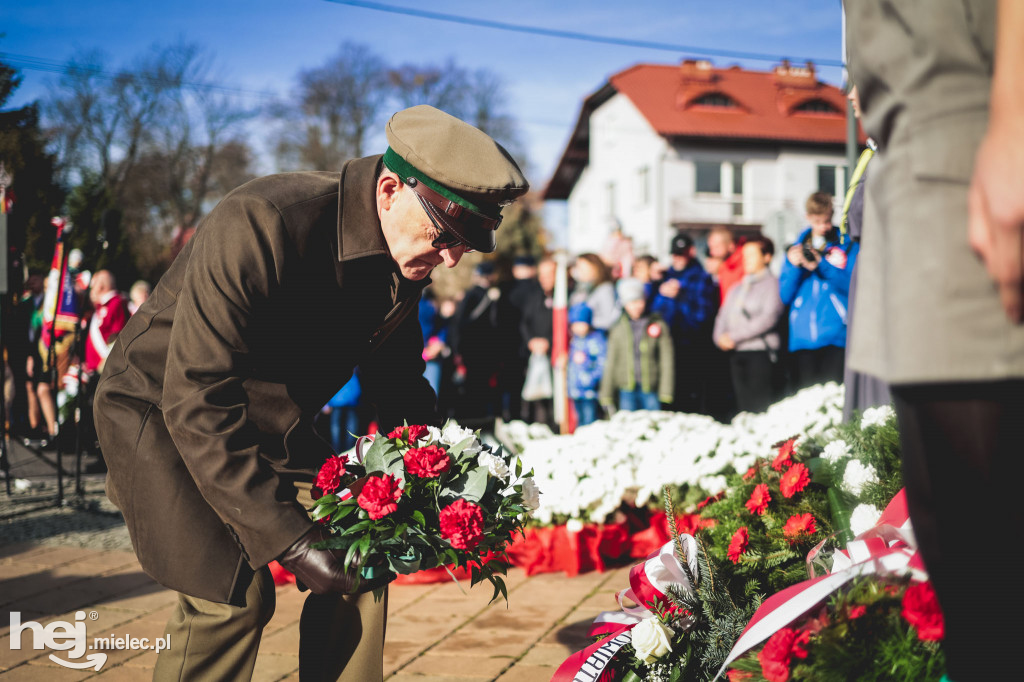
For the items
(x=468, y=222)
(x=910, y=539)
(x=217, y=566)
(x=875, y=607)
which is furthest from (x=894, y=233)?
(x=217, y=566)

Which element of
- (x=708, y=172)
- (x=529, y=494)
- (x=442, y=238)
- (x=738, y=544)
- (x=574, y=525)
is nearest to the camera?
(x=442, y=238)

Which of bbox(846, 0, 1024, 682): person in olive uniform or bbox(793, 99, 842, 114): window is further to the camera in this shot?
bbox(793, 99, 842, 114): window

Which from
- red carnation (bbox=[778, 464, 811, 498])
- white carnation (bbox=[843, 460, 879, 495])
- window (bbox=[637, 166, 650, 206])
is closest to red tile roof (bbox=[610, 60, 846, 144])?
window (bbox=[637, 166, 650, 206])

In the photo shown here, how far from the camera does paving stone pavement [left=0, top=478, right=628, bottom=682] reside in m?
3.32

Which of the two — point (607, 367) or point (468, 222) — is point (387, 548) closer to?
point (468, 222)

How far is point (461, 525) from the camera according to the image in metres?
2.04

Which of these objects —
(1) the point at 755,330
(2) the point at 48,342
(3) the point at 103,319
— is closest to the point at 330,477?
(1) the point at 755,330

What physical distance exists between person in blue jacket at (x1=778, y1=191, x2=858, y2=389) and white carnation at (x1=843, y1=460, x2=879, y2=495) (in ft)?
12.9

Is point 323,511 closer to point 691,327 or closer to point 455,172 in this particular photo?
point 455,172

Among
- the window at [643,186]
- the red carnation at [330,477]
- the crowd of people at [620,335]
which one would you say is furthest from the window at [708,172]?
the red carnation at [330,477]

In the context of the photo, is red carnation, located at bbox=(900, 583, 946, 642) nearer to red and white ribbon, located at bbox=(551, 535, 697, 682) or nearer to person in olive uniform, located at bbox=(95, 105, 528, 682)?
red and white ribbon, located at bbox=(551, 535, 697, 682)

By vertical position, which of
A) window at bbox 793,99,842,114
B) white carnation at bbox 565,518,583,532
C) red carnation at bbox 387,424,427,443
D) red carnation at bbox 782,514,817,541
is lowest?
white carnation at bbox 565,518,583,532

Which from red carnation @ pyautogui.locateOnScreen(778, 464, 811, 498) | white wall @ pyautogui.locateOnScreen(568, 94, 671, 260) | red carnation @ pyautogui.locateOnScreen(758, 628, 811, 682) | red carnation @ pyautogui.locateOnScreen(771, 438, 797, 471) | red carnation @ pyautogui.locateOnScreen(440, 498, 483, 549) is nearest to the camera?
red carnation @ pyautogui.locateOnScreen(758, 628, 811, 682)

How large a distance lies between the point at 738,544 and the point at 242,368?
5.20ft
